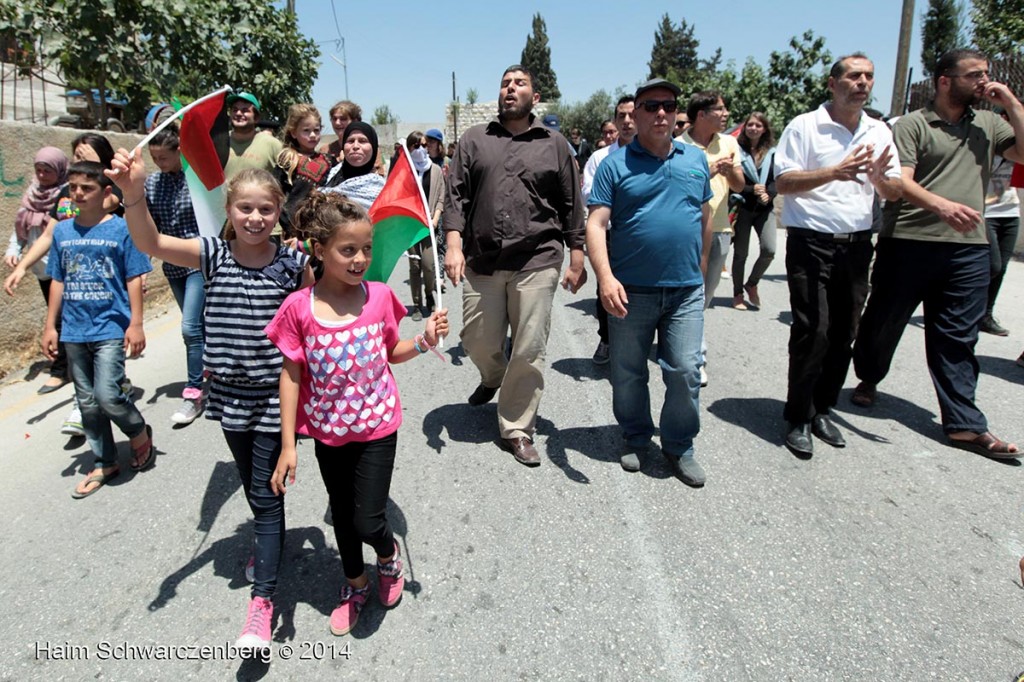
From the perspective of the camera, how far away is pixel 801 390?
149 inches

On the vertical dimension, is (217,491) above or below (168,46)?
below

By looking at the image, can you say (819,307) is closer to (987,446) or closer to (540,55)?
(987,446)

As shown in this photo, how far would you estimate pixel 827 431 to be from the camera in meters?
3.93

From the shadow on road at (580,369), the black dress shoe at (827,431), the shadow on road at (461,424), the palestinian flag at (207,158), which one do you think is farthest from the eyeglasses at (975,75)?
the palestinian flag at (207,158)

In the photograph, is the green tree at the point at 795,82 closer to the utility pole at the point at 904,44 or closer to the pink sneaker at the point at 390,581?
the utility pole at the point at 904,44

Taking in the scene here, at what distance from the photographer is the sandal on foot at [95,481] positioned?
3447mm

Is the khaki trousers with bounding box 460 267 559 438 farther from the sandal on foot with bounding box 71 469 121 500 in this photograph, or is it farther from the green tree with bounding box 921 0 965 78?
the green tree with bounding box 921 0 965 78

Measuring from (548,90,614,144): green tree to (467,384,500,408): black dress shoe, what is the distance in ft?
143

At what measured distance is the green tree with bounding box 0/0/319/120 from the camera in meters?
8.35

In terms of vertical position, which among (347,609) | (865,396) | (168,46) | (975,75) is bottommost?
(347,609)

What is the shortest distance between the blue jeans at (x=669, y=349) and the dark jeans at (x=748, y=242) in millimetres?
4367

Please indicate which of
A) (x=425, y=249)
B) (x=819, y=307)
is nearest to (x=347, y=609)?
(x=819, y=307)

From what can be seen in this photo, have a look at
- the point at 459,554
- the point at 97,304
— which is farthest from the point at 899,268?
the point at 97,304

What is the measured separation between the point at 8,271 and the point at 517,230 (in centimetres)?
468
